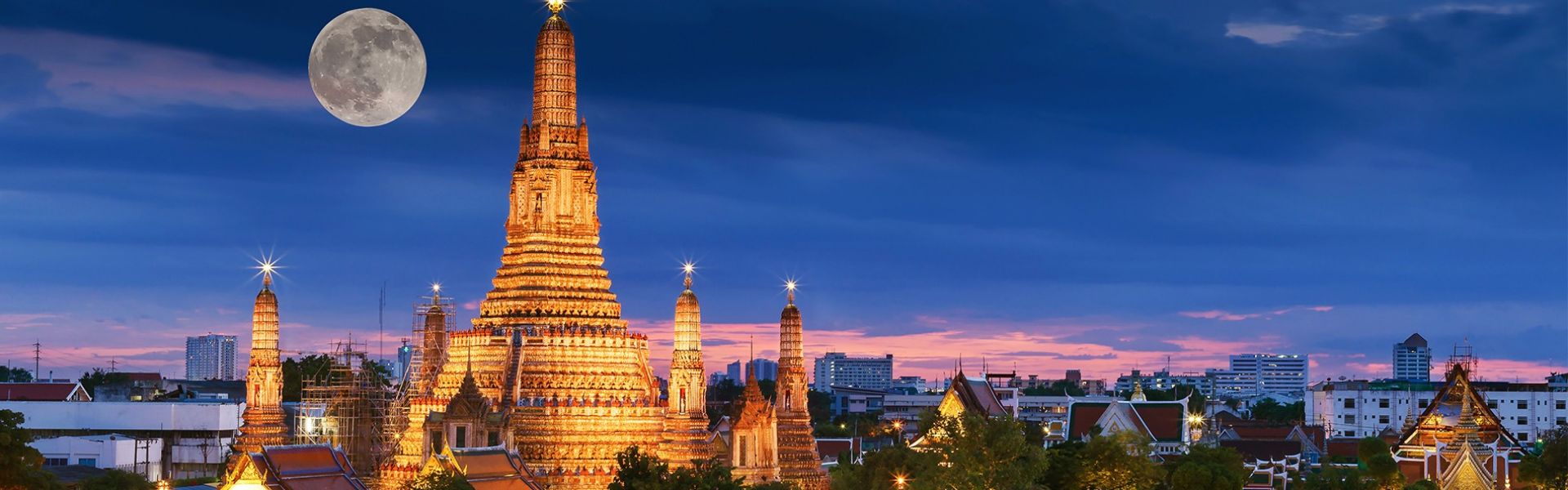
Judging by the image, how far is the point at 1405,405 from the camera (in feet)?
537

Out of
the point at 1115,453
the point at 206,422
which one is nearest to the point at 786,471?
the point at 1115,453

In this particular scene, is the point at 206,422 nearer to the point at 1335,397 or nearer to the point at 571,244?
the point at 571,244

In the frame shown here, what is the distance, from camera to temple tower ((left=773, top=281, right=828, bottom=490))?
88250 millimetres

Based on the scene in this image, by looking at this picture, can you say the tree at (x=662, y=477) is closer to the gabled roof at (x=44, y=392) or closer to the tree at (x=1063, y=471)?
the tree at (x=1063, y=471)

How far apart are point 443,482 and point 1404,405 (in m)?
116

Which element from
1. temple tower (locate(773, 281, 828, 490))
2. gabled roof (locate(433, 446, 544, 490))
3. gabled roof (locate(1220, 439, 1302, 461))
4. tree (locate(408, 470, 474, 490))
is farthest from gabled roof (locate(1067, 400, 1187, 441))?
tree (locate(408, 470, 474, 490))

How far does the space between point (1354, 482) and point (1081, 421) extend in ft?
106

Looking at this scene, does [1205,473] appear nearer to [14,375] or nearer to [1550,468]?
[1550,468]

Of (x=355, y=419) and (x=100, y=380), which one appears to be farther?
(x=100, y=380)

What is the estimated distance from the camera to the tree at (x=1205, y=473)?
249ft

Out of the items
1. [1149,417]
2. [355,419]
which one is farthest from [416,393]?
[1149,417]

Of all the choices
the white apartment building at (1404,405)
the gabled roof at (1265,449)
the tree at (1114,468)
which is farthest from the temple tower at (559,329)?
the white apartment building at (1404,405)

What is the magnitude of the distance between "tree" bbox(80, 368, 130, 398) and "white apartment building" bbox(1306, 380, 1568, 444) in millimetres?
91146

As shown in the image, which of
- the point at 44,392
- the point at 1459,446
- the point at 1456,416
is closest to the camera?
the point at 1459,446
